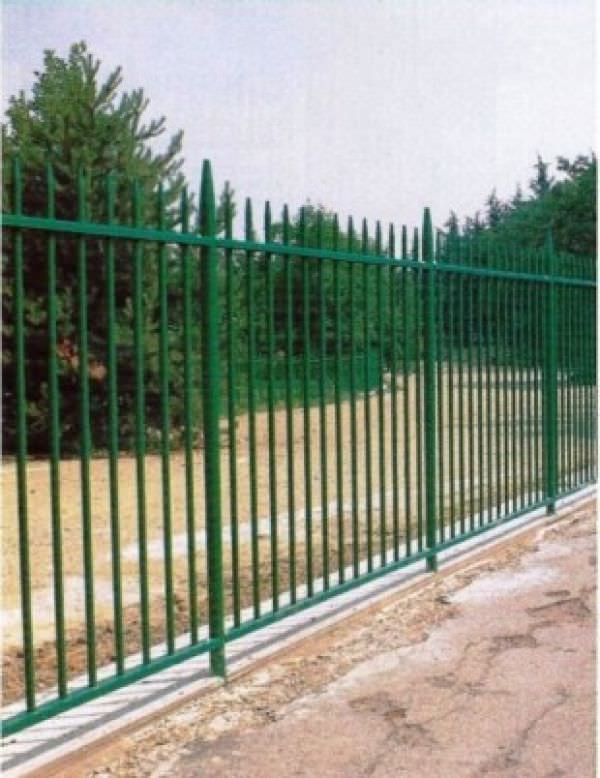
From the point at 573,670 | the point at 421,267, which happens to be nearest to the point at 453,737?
the point at 573,670

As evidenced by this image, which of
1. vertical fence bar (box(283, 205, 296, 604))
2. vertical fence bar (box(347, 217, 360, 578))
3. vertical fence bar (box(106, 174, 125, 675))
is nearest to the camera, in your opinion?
vertical fence bar (box(106, 174, 125, 675))

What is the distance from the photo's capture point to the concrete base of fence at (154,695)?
3.90 m

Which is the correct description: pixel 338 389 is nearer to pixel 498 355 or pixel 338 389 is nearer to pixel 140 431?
pixel 140 431

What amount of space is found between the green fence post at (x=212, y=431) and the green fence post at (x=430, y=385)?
238 cm

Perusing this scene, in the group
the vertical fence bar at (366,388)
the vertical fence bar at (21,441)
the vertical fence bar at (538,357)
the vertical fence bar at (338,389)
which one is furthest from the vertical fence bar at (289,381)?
the vertical fence bar at (538,357)

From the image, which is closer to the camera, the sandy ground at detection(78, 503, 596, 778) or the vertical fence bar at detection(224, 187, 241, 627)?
the sandy ground at detection(78, 503, 596, 778)

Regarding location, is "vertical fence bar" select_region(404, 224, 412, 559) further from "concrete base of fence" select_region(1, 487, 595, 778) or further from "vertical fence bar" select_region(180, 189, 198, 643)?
"vertical fence bar" select_region(180, 189, 198, 643)

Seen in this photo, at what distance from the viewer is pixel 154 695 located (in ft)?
14.9

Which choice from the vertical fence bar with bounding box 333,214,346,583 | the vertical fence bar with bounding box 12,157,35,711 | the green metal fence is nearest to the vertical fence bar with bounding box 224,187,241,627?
the green metal fence

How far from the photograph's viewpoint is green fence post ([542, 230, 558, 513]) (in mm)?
9117

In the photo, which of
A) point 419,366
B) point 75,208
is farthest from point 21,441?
point 75,208

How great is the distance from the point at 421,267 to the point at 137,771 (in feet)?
12.6

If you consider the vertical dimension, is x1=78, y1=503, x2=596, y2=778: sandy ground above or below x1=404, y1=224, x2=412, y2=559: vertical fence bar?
below

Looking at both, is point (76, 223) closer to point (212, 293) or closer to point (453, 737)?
point (212, 293)
